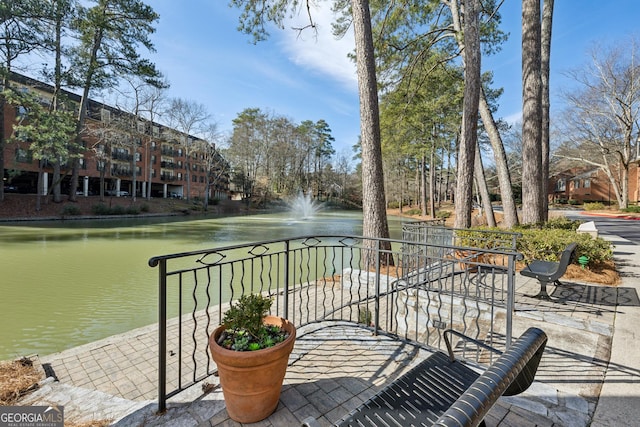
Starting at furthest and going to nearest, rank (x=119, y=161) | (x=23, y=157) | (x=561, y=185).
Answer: (x=561, y=185) → (x=119, y=161) → (x=23, y=157)

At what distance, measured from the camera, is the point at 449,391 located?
1572 millimetres

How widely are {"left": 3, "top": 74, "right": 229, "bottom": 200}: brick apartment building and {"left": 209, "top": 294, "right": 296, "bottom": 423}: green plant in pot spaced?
924 inches

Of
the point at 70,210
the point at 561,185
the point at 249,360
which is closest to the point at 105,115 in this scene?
the point at 70,210

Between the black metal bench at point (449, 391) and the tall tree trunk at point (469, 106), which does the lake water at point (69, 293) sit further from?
the tall tree trunk at point (469, 106)

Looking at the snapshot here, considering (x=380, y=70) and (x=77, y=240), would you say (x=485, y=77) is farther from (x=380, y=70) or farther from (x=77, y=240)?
(x=77, y=240)

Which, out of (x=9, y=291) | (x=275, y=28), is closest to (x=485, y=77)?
(x=275, y=28)

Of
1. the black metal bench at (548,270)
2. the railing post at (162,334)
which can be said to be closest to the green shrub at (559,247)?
the black metal bench at (548,270)

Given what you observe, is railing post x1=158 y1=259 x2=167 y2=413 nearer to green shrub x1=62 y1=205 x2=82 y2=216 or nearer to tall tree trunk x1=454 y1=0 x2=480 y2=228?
tall tree trunk x1=454 y1=0 x2=480 y2=228

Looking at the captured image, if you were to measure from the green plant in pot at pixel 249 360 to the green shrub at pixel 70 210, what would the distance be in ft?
78.4

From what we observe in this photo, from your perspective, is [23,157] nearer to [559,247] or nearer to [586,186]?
A: [559,247]

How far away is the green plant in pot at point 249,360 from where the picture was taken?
1724mm

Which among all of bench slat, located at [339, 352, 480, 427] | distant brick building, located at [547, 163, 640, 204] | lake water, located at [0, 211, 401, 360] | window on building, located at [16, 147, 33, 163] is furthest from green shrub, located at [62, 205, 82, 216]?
distant brick building, located at [547, 163, 640, 204]

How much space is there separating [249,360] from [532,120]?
905 cm

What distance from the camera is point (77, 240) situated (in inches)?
452
